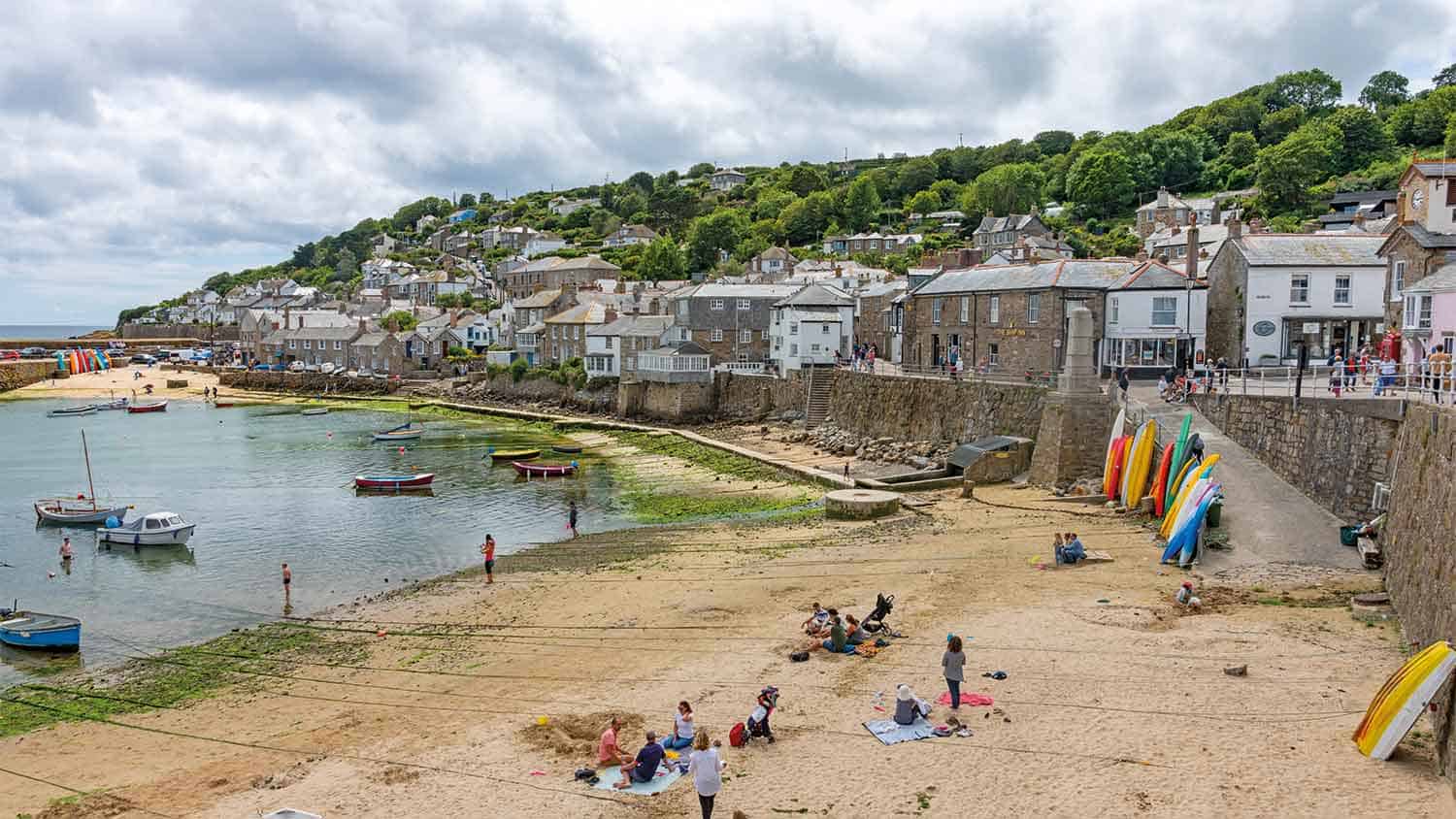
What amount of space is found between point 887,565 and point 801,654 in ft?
23.5

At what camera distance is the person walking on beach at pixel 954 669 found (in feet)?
46.7

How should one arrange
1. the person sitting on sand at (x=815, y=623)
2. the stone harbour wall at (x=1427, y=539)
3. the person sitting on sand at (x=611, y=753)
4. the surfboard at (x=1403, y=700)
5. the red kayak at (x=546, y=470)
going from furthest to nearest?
the red kayak at (x=546, y=470) → the person sitting on sand at (x=815, y=623) → the person sitting on sand at (x=611, y=753) → the stone harbour wall at (x=1427, y=539) → the surfboard at (x=1403, y=700)

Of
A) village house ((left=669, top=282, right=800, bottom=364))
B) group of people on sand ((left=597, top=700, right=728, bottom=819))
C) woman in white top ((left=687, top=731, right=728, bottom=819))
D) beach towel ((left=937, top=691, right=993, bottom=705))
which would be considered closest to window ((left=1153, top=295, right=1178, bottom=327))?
village house ((left=669, top=282, right=800, bottom=364))

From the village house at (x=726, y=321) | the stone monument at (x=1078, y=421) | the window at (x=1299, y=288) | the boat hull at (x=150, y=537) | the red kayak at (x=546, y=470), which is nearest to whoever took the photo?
the stone monument at (x=1078, y=421)

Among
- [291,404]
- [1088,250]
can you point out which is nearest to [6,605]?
[291,404]

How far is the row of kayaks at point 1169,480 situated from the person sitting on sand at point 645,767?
42.6 feet

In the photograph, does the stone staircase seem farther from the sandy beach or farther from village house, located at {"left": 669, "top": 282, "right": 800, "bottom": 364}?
the sandy beach

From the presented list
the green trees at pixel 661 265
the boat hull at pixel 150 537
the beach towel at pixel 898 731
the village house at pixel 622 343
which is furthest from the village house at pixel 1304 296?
the green trees at pixel 661 265

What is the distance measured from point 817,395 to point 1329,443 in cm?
3168

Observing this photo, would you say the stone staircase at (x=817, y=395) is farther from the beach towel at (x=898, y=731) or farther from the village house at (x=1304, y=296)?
the beach towel at (x=898, y=731)

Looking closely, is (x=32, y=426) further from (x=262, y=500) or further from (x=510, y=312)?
(x=262, y=500)

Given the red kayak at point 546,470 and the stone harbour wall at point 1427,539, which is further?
the red kayak at point 546,470

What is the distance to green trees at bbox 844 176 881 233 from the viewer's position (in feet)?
462

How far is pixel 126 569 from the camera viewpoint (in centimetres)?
3047
